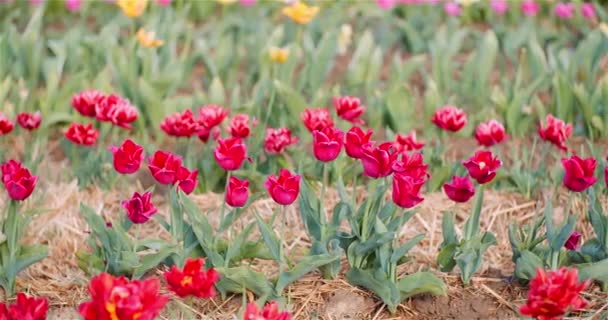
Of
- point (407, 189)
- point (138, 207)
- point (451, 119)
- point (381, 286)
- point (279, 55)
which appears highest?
point (407, 189)

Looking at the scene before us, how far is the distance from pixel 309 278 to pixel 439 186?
87 centimetres

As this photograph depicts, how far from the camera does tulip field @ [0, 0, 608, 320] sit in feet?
8.15

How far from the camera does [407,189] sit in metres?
2.33

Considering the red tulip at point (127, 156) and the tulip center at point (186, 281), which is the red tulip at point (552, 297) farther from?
the red tulip at point (127, 156)

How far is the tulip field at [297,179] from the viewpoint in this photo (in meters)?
2.48

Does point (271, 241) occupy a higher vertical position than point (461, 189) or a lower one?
lower

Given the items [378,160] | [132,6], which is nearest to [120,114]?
[378,160]

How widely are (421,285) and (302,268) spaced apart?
0.31m

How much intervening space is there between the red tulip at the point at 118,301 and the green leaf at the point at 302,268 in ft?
2.27

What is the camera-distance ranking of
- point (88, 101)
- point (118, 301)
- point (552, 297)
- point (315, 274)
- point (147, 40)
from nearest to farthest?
point (118, 301)
point (552, 297)
point (315, 274)
point (88, 101)
point (147, 40)

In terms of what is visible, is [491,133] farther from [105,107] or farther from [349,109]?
[105,107]

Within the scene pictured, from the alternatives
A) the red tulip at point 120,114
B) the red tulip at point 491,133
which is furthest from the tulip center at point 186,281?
the red tulip at point 491,133

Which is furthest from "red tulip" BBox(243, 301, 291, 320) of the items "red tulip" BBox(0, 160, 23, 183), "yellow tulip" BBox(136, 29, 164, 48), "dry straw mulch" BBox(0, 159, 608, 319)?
"yellow tulip" BBox(136, 29, 164, 48)

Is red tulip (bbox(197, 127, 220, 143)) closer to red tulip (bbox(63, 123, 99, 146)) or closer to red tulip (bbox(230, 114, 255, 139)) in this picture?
red tulip (bbox(230, 114, 255, 139))
